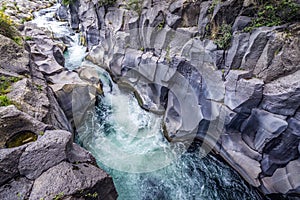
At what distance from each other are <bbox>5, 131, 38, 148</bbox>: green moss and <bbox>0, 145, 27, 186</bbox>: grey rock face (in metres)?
0.32

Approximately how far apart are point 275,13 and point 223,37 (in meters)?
1.55

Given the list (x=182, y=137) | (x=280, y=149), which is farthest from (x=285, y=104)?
(x=182, y=137)

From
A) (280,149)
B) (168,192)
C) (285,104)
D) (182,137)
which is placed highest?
(285,104)

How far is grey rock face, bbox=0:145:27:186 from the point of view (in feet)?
9.74

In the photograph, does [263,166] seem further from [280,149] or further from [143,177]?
[143,177]

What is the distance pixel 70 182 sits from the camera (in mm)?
2949

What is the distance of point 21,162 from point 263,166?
6.38m

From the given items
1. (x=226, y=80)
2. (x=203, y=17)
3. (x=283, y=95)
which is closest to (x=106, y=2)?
(x=203, y=17)

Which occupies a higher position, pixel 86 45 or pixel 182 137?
pixel 86 45

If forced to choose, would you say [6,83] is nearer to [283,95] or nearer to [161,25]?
[161,25]

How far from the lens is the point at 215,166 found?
6602 mm

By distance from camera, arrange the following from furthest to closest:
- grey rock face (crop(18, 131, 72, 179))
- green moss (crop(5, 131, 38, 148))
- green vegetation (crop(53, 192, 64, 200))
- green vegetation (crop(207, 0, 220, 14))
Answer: green vegetation (crop(207, 0, 220, 14)) < green moss (crop(5, 131, 38, 148)) < grey rock face (crop(18, 131, 72, 179)) < green vegetation (crop(53, 192, 64, 200))

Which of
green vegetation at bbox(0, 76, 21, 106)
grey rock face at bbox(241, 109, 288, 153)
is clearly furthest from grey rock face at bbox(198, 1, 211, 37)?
green vegetation at bbox(0, 76, 21, 106)

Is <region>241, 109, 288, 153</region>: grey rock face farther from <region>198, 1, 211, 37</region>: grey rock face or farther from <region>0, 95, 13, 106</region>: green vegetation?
<region>0, 95, 13, 106</region>: green vegetation
